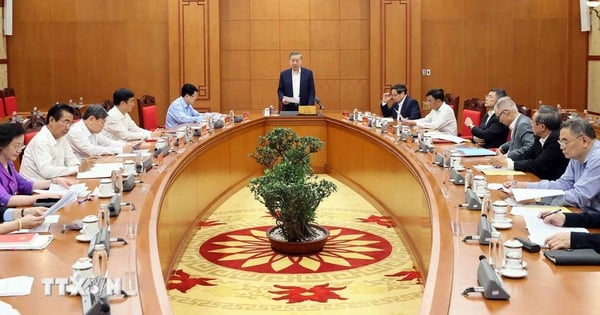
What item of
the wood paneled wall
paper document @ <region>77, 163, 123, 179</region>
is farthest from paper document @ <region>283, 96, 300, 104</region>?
paper document @ <region>77, 163, 123, 179</region>

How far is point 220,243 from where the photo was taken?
6.11 metres

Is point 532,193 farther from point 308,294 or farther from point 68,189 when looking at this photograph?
point 68,189

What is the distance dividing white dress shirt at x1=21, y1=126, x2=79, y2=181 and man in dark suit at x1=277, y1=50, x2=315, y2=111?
4.77 m

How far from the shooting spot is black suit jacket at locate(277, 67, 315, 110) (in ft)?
32.2

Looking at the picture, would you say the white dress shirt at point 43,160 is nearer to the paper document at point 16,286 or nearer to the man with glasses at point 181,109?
the paper document at point 16,286

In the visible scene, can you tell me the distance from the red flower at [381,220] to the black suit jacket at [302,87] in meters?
3.13

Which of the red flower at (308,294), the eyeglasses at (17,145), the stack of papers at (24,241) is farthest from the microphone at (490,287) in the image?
the eyeglasses at (17,145)

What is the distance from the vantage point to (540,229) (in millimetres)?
3279

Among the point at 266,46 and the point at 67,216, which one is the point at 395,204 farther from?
the point at 266,46

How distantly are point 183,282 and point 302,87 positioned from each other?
5.19m

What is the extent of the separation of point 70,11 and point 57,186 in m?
7.65

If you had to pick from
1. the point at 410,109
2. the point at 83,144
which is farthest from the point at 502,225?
the point at 410,109

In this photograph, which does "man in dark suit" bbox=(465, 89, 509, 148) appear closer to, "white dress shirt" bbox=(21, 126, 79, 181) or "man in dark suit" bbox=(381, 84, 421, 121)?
"man in dark suit" bbox=(381, 84, 421, 121)

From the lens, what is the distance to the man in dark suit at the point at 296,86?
9789mm
